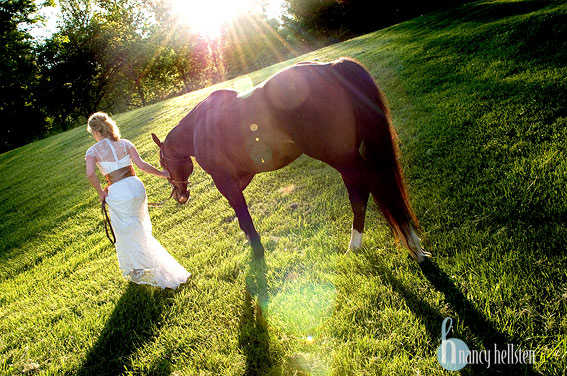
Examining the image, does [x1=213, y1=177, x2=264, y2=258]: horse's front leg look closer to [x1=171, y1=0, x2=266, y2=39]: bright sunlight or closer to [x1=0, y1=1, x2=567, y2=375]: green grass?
[x1=0, y1=1, x2=567, y2=375]: green grass

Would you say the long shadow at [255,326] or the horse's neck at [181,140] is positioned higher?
the horse's neck at [181,140]

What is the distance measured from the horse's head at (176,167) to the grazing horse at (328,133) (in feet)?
3.73

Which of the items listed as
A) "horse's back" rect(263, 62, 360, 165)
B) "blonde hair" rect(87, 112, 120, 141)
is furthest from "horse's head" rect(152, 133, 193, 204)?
"horse's back" rect(263, 62, 360, 165)

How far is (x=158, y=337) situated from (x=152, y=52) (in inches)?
1670

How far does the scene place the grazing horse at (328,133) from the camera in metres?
2.91

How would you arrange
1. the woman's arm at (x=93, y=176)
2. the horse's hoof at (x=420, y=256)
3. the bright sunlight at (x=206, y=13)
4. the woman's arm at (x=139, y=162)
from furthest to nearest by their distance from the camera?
the bright sunlight at (x=206, y=13)
the woman's arm at (x=139, y=162)
the woman's arm at (x=93, y=176)
the horse's hoof at (x=420, y=256)

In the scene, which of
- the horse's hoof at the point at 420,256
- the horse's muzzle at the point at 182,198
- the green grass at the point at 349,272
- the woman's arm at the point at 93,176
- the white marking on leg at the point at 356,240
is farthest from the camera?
the horse's muzzle at the point at 182,198

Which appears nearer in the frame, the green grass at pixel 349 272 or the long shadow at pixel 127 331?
the green grass at pixel 349 272

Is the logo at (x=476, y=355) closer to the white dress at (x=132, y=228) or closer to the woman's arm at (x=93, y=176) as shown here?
the white dress at (x=132, y=228)

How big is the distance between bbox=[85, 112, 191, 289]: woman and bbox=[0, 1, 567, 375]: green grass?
11.1 inches

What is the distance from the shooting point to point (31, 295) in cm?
484

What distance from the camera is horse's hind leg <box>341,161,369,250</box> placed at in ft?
9.95

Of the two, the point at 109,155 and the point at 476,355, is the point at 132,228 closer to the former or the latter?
the point at 109,155

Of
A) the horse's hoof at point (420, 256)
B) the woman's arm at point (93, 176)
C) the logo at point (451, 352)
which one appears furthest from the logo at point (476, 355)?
the woman's arm at point (93, 176)
